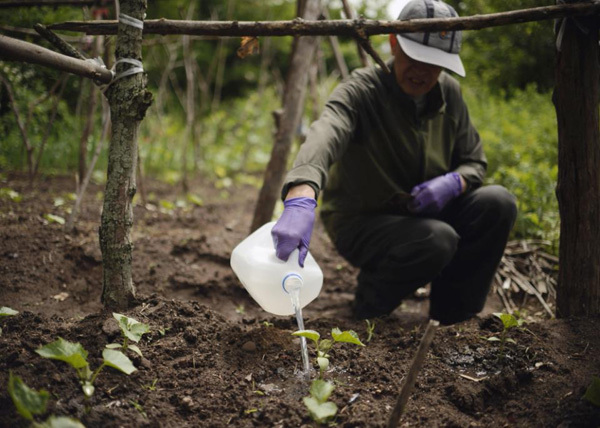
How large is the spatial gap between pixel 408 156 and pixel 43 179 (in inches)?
A: 102

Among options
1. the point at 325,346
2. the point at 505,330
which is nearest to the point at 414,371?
the point at 325,346

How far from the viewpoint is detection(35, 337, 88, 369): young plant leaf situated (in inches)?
47.3

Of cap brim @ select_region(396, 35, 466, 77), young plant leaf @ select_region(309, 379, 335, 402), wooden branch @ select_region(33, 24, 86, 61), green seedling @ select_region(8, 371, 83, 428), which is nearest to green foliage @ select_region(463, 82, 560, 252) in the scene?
cap brim @ select_region(396, 35, 466, 77)

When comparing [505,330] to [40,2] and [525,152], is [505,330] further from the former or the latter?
[525,152]

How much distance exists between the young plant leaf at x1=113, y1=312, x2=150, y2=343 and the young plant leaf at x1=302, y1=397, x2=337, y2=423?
537mm

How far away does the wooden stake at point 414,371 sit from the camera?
1153mm

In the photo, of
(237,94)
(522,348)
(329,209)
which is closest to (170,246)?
(329,209)

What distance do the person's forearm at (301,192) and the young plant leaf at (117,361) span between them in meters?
0.80

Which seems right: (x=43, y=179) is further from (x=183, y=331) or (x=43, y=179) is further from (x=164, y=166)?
(x=183, y=331)

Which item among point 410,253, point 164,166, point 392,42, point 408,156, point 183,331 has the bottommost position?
point 164,166

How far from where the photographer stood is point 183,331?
1.68 m

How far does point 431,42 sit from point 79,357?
5.75 ft

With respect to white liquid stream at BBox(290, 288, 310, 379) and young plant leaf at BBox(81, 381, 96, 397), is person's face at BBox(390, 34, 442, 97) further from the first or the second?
young plant leaf at BBox(81, 381, 96, 397)

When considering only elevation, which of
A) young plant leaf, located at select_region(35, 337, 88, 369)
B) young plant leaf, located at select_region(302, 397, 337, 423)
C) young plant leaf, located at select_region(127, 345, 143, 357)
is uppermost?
young plant leaf, located at select_region(35, 337, 88, 369)
